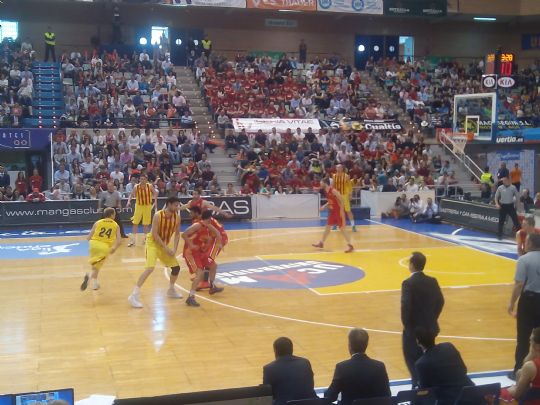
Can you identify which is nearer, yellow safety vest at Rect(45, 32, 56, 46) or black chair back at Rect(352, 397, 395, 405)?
black chair back at Rect(352, 397, 395, 405)

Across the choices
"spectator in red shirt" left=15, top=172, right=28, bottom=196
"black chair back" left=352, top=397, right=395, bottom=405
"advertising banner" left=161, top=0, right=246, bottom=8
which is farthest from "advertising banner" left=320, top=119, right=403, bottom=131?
"black chair back" left=352, top=397, right=395, bottom=405

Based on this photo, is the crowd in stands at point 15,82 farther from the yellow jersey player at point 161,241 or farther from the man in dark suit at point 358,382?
the man in dark suit at point 358,382

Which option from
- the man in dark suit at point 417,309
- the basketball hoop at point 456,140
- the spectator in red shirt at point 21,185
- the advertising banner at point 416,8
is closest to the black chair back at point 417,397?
the man in dark suit at point 417,309

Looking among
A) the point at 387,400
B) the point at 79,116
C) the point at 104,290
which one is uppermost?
the point at 79,116

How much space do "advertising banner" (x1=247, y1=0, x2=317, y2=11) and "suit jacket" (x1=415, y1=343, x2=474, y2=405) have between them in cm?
2818

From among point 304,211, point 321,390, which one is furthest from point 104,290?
point 304,211

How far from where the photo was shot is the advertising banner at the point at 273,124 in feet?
94.9

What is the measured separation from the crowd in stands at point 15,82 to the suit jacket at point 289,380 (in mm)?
21941

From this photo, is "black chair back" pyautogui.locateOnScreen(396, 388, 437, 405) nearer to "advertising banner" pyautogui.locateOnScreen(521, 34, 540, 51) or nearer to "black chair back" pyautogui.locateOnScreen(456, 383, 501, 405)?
"black chair back" pyautogui.locateOnScreen(456, 383, 501, 405)

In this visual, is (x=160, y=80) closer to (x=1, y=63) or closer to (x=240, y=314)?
(x=1, y=63)

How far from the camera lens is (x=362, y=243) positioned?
1791 centimetres

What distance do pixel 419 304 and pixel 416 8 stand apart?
99.5ft

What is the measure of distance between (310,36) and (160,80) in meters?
10.2

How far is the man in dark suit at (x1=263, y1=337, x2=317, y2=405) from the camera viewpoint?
18.2 feet
